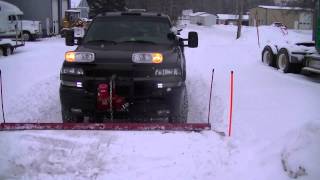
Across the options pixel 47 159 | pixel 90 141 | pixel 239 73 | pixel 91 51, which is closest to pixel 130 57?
pixel 91 51

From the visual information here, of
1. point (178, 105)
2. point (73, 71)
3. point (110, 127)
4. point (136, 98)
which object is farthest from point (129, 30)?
point (110, 127)

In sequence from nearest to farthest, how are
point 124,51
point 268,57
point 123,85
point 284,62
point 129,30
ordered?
1. point 123,85
2. point 124,51
3. point 129,30
4. point 284,62
5. point 268,57

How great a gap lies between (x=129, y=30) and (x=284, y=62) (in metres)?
7.77

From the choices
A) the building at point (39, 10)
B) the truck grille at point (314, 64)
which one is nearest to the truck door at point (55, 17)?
the building at point (39, 10)

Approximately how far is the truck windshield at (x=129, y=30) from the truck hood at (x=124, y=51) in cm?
31

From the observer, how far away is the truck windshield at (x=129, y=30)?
26.1ft

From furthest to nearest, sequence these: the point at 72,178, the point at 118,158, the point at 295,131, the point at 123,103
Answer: the point at 123,103, the point at 295,131, the point at 118,158, the point at 72,178

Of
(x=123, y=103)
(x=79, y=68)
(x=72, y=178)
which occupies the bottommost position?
(x=72, y=178)

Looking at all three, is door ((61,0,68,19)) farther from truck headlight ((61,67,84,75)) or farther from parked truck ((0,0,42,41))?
truck headlight ((61,67,84,75))

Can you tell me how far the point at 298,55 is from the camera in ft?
44.9

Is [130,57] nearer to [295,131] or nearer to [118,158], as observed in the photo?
[118,158]

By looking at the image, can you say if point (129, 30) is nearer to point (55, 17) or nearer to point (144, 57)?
point (144, 57)

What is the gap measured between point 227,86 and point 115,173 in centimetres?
616

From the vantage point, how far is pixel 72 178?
5207 millimetres
